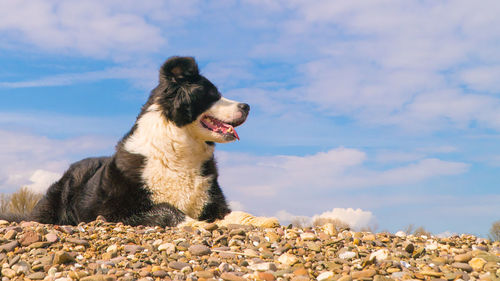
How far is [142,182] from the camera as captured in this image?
6188 millimetres

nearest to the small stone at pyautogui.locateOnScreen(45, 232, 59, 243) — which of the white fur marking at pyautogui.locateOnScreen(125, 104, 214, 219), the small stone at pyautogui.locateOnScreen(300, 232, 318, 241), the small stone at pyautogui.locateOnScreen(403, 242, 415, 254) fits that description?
the white fur marking at pyautogui.locateOnScreen(125, 104, 214, 219)

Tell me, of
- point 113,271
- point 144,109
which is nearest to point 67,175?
point 144,109

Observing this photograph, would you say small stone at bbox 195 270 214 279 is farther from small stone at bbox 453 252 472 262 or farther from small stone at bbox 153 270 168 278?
small stone at bbox 453 252 472 262

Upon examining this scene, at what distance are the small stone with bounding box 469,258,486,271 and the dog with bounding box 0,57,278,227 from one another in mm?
2449

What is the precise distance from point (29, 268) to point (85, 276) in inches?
26.3

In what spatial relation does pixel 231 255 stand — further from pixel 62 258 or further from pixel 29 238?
pixel 29 238

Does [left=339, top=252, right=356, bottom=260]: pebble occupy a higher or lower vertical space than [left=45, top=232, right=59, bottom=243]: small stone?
higher

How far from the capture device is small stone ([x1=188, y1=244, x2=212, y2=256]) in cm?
468

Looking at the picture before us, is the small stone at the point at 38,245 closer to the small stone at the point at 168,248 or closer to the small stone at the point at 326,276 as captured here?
the small stone at the point at 168,248

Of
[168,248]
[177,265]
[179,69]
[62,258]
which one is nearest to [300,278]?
[177,265]

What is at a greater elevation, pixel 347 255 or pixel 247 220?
pixel 247 220

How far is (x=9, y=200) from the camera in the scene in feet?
36.7

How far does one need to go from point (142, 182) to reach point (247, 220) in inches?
55.2

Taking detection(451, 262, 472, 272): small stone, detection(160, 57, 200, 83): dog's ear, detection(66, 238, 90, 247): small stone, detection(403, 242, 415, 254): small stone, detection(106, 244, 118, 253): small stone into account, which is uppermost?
detection(160, 57, 200, 83): dog's ear
